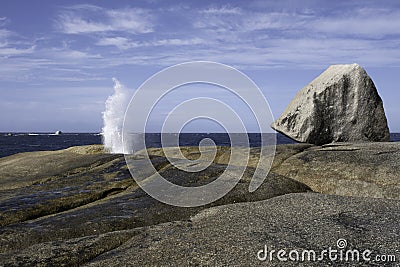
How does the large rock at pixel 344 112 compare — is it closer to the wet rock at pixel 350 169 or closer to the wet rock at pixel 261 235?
the wet rock at pixel 350 169

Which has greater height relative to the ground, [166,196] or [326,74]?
[326,74]

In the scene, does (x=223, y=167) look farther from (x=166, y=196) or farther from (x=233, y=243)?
(x=233, y=243)

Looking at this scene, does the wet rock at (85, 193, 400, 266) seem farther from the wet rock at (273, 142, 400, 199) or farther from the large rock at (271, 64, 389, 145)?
the large rock at (271, 64, 389, 145)

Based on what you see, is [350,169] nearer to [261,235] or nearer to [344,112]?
[344,112]

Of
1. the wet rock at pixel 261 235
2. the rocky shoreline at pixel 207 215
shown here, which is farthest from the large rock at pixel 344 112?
the wet rock at pixel 261 235

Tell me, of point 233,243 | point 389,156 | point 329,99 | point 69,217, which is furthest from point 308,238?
point 329,99

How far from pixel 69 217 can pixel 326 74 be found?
46.0 feet

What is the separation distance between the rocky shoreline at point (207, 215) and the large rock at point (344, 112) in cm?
338

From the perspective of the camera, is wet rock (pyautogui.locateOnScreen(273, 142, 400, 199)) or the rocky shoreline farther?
wet rock (pyautogui.locateOnScreen(273, 142, 400, 199))

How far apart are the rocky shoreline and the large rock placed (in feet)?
11.1

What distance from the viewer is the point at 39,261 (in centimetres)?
646

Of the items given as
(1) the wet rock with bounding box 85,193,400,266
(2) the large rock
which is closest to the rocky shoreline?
(1) the wet rock with bounding box 85,193,400,266

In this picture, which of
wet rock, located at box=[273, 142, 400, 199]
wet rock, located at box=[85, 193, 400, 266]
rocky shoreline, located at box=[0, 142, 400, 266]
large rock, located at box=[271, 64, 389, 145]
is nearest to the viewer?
wet rock, located at box=[85, 193, 400, 266]

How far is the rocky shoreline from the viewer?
21.7ft
